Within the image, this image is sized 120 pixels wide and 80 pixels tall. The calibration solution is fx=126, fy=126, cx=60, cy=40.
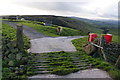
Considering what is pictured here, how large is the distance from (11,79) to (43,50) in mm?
5525

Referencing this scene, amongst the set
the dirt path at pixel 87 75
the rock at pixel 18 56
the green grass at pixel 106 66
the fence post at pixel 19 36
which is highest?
the fence post at pixel 19 36

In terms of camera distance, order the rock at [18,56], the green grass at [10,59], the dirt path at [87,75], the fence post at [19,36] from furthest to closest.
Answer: the fence post at [19,36], the rock at [18,56], the dirt path at [87,75], the green grass at [10,59]

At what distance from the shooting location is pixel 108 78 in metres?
9.23

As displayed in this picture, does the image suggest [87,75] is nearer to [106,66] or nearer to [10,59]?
[106,66]

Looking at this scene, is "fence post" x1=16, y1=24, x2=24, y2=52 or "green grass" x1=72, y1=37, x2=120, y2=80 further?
"fence post" x1=16, y1=24, x2=24, y2=52

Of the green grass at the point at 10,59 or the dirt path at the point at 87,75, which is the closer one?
the green grass at the point at 10,59

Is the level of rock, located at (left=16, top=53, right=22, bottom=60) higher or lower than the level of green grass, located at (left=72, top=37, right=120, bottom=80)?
higher

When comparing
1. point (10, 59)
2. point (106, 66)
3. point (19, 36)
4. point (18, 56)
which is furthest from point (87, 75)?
point (19, 36)

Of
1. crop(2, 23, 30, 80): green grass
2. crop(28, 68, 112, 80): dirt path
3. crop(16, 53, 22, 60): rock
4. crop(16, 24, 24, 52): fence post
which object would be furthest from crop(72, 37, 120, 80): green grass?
crop(16, 24, 24, 52): fence post

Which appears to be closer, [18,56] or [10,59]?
[10,59]

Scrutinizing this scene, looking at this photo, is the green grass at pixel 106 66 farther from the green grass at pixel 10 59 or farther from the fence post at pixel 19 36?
the fence post at pixel 19 36

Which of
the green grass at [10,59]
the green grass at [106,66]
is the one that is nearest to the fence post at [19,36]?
the green grass at [10,59]

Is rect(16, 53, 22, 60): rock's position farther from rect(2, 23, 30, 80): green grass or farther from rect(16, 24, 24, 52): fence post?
rect(16, 24, 24, 52): fence post

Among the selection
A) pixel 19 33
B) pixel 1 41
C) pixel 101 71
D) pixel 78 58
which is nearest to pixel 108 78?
pixel 101 71
